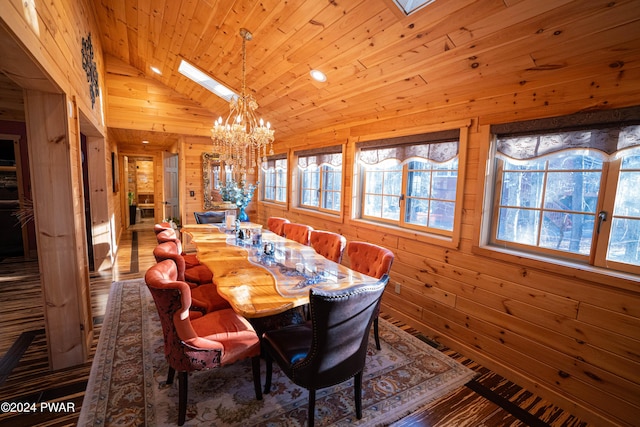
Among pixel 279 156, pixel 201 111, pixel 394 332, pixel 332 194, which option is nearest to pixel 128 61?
pixel 201 111

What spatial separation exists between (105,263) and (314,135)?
12.9ft

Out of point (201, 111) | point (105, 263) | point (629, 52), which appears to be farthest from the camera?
point (201, 111)

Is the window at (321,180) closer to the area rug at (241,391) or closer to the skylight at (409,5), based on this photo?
the skylight at (409,5)

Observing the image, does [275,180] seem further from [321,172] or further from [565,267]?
[565,267]

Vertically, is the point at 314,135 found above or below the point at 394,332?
above

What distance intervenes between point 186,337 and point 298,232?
2.13m

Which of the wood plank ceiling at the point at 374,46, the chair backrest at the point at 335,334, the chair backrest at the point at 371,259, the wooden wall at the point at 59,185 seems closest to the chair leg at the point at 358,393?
the chair backrest at the point at 335,334

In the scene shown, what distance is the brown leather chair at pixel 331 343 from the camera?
1.44m

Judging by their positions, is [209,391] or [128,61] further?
[128,61]

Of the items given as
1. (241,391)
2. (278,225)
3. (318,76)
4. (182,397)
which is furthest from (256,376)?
(318,76)

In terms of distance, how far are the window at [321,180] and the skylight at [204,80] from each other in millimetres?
1607

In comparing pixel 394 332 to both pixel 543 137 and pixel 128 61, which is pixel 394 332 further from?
pixel 128 61

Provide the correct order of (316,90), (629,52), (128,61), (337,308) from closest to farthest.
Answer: (337,308)
(629,52)
(316,90)
(128,61)

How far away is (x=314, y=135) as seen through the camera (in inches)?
→ 182
